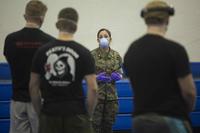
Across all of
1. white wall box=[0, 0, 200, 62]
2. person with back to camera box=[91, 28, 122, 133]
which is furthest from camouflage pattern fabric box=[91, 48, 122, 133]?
white wall box=[0, 0, 200, 62]

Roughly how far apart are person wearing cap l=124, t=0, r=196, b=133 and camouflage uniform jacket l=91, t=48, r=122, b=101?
178cm

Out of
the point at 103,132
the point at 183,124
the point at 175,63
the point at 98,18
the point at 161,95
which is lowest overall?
the point at 103,132

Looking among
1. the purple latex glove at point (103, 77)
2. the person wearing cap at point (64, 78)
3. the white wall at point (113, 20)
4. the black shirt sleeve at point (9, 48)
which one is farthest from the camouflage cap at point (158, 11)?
the white wall at point (113, 20)

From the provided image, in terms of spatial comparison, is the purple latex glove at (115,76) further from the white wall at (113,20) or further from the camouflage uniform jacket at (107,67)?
the white wall at (113,20)

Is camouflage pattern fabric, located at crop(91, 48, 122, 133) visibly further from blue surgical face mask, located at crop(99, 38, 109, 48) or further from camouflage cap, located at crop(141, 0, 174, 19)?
camouflage cap, located at crop(141, 0, 174, 19)

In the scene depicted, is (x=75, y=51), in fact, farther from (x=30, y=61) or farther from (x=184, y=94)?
(x=184, y=94)

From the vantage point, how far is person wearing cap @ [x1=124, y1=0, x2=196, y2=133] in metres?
2.02

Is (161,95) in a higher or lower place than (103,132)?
higher

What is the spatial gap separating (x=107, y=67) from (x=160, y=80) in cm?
192

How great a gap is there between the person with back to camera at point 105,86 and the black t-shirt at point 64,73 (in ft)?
5.03

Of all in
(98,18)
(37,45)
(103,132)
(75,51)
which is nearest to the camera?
(75,51)

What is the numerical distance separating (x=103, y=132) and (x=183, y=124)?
2043mm

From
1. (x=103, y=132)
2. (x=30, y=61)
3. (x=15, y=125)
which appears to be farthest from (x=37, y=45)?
(x=103, y=132)

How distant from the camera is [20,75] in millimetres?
2717
